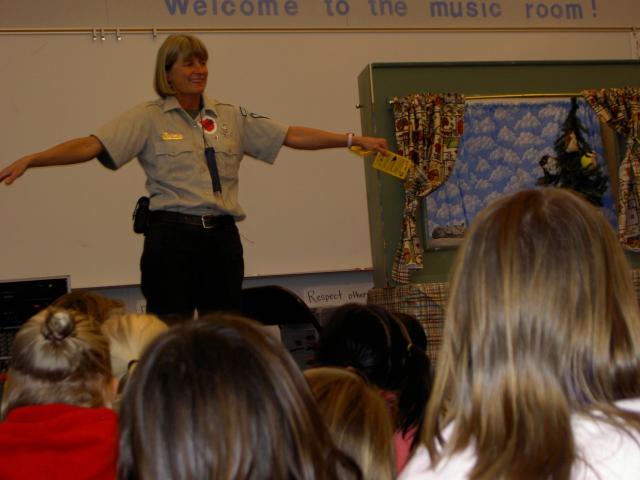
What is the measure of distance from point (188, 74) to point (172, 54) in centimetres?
10

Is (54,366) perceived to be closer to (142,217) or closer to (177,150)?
(142,217)

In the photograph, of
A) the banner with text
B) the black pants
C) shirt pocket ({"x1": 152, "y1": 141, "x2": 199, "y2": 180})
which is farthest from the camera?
the banner with text

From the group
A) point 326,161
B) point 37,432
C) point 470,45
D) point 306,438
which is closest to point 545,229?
point 306,438

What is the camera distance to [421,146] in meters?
4.87

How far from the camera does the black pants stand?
324cm

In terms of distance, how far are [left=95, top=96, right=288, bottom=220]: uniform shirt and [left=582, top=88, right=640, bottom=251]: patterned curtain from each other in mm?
2577

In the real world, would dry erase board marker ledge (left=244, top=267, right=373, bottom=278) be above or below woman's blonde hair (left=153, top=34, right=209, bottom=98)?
below

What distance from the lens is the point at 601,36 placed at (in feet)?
21.2

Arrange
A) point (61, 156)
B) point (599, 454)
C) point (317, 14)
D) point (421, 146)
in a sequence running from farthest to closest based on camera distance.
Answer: point (317, 14) → point (421, 146) → point (61, 156) → point (599, 454)

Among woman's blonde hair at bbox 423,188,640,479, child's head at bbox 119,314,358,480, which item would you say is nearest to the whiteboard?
child's head at bbox 119,314,358,480

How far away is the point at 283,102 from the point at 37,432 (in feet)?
14.6

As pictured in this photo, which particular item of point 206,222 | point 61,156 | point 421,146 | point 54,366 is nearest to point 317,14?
point 421,146

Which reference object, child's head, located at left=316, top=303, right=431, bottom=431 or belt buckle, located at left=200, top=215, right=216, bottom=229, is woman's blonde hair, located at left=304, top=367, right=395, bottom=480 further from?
belt buckle, located at left=200, top=215, right=216, bottom=229

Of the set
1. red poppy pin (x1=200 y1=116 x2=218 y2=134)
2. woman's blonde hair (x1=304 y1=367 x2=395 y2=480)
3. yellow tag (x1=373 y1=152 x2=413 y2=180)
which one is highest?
red poppy pin (x1=200 y1=116 x2=218 y2=134)
